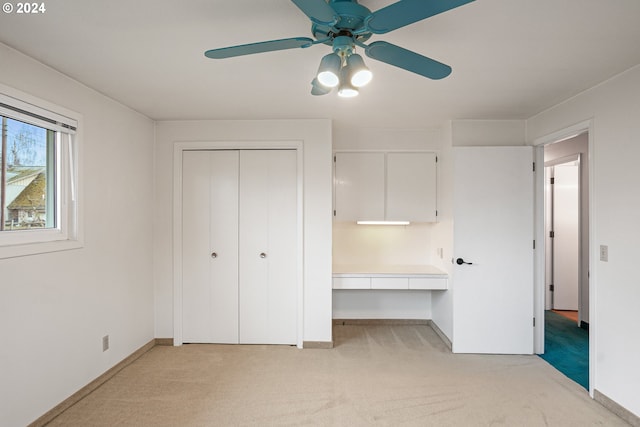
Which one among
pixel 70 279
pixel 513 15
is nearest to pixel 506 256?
pixel 513 15

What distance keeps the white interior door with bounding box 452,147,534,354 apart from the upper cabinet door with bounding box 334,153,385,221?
896mm

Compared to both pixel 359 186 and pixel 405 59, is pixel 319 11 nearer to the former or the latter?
pixel 405 59

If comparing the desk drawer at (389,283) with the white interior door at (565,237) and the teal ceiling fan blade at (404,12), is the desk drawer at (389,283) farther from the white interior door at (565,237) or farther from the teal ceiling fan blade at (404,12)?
the white interior door at (565,237)

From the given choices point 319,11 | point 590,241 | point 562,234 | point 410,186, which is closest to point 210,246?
point 410,186

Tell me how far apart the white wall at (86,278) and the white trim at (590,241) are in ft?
12.8

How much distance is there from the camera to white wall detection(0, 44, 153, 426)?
6.68ft

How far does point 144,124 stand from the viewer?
3387mm

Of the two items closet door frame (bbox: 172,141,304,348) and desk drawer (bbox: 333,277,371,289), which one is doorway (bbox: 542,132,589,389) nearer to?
desk drawer (bbox: 333,277,371,289)

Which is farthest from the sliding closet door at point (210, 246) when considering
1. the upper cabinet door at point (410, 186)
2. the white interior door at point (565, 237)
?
the white interior door at point (565, 237)

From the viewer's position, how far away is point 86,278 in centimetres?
259

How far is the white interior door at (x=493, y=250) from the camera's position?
3293 mm

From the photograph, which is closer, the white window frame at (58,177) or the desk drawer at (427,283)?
the white window frame at (58,177)

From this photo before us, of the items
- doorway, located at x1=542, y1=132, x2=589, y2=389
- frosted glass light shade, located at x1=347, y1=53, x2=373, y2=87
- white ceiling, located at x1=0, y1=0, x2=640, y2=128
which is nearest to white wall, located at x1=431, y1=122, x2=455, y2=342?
white ceiling, located at x1=0, y1=0, x2=640, y2=128

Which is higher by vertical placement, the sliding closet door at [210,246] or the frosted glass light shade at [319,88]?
the frosted glass light shade at [319,88]
